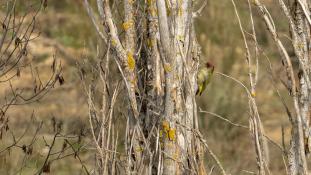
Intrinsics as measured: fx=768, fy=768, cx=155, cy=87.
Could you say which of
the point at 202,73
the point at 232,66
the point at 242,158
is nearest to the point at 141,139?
the point at 202,73

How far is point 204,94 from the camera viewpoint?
9062mm

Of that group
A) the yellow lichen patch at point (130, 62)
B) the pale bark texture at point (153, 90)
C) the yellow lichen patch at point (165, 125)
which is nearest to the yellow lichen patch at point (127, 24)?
the pale bark texture at point (153, 90)

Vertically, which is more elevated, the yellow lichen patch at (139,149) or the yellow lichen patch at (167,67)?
the yellow lichen patch at (167,67)

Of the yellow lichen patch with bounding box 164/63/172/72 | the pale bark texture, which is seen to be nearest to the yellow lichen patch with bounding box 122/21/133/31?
the pale bark texture

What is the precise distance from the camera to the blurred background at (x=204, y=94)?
7.74 meters

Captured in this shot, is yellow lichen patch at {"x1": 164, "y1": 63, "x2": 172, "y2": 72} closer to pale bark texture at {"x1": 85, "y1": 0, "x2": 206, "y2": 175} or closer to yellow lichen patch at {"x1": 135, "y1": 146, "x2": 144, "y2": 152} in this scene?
pale bark texture at {"x1": 85, "y1": 0, "x2": 206, "y2": 175}

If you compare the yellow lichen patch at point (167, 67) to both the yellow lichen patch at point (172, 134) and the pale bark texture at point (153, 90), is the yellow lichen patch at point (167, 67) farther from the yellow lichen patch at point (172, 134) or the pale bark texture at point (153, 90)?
the yellow lichen patch at point (172, 134)

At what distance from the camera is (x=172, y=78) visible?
3639mm

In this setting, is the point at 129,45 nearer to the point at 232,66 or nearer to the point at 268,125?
the point at 268,125

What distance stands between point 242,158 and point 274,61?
306 centimetres

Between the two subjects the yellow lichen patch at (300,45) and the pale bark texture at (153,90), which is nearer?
the pale bark texture at (153,90)

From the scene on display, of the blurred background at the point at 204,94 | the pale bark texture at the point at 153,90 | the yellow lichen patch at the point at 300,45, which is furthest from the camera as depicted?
the blurred background at the point at 204,94

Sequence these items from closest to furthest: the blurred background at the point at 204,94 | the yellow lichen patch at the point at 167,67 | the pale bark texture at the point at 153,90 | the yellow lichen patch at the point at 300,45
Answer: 1. the yellow lichen patch at the point at 167,67
2. the pale bark texture at the point at 153,90
3. the yellow lichen patch at the point at 300,45
4. the blurred background at the point at 204,94

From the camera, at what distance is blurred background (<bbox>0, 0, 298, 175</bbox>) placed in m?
7.74
